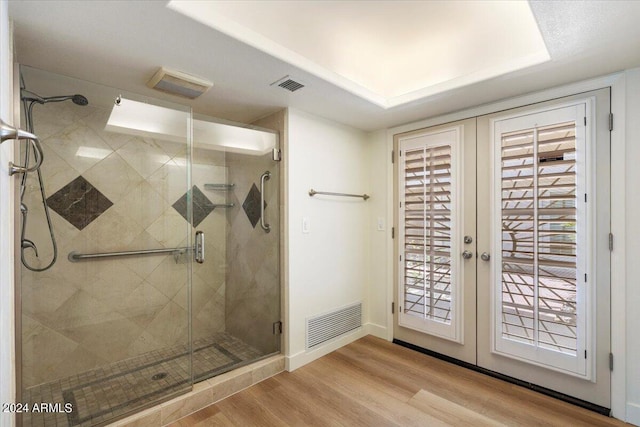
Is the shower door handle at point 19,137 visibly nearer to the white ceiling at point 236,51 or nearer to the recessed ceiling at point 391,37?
the white ceiling at point 236,51

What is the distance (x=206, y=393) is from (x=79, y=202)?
1.54 metres

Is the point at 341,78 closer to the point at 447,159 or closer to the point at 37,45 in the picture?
the point at 447,159

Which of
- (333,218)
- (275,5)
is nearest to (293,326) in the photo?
(333,218)

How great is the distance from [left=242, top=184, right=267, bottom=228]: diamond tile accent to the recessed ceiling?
114cm

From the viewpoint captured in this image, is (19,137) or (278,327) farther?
(278,327)

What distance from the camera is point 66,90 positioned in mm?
1772

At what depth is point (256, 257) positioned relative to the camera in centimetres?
267

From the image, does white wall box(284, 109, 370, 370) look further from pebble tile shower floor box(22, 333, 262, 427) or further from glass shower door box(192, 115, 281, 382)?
pebble tile shower floor box(22, 333, 262, 427)

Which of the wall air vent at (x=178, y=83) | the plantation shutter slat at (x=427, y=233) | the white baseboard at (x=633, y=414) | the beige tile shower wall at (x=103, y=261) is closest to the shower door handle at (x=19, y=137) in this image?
the beige tile shower wall at (x=103, y=261)

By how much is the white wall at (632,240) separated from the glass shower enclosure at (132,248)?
241 centimetres

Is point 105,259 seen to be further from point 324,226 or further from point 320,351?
point 320,351

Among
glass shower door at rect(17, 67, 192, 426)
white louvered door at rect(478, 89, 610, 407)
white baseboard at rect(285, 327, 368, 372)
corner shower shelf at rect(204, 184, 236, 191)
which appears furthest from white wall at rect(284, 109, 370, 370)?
white louvered door at rect(478, 89, 610, 407)

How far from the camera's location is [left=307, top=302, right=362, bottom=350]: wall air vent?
270cm

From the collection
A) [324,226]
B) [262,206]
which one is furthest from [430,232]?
[262,206]
